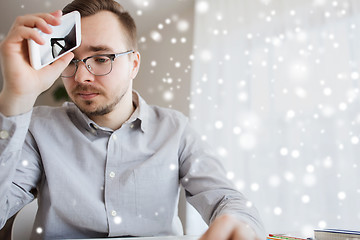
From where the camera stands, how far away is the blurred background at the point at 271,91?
5.24ft

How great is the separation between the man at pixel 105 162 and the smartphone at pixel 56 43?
0.04m

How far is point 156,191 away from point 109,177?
0.15m

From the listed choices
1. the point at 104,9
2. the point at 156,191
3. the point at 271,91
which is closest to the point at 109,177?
the point at 156,191

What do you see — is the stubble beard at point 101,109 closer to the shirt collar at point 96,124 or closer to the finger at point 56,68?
the shirt collar at point 96,124

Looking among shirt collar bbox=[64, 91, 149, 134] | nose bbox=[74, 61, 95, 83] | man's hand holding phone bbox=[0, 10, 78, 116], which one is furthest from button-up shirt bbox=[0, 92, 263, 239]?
man's hand holding phone bbox=[0, 10, 78, 116]

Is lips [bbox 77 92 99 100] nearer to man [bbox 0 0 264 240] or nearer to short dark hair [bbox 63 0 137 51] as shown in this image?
man [bbox 0 0 264 240]

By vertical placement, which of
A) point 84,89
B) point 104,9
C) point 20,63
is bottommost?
point 84,89

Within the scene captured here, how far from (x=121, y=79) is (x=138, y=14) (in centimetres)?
56

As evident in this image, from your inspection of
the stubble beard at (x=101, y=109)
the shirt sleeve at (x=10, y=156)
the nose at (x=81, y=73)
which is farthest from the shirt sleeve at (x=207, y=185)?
the shirt sleeve at (x=10, y=156)

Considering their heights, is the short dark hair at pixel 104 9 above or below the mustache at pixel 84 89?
above

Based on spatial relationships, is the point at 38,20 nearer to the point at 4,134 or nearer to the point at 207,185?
the point at 4,134

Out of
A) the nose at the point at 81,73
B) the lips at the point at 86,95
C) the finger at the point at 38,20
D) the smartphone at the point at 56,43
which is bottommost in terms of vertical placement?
the lips at the point at 86,95

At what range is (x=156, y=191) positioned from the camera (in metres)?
1.02

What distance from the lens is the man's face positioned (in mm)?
971
